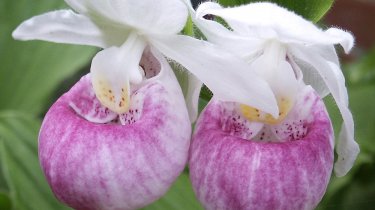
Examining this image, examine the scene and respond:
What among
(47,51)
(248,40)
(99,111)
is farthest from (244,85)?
(47,51)

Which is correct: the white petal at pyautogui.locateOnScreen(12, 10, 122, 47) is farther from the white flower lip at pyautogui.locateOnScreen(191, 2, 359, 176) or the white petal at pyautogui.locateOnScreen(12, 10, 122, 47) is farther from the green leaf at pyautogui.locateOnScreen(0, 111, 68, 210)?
the green leaf at pyautogui.locateOnScreen(0, 111, 68, 210)

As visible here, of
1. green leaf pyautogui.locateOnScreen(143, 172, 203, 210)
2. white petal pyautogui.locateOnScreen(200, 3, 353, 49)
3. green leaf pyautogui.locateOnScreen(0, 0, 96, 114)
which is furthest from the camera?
green leaf pyautogui.locateOnScreen(0, 0, 96, 114)

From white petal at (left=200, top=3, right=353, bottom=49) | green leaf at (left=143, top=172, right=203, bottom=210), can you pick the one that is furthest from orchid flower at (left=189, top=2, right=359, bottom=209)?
green leaf at (left=143, top=172, right=203, bottom=210)

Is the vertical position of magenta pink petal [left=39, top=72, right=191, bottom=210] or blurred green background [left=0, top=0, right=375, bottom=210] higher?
magenta pink petal [left=39, top=72, right=191, bottom=210]

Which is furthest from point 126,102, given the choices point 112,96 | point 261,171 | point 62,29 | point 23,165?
point 23,165

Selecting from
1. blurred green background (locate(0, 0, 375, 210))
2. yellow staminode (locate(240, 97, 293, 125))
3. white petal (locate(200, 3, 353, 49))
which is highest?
white petal (locate(200, 3, 353, 49))

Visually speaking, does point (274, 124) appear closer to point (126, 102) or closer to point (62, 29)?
point (126, 102)

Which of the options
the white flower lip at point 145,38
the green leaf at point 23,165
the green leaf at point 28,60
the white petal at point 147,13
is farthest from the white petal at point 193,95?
the green leaf at point 28,60
